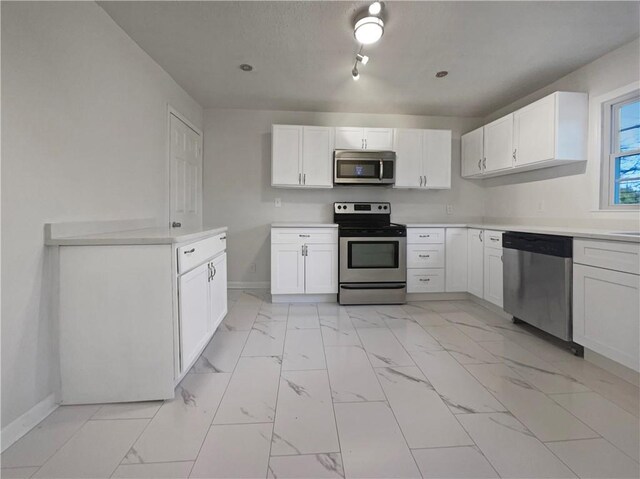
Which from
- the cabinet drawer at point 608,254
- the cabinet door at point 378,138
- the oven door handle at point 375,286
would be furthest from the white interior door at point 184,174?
the cabinet drawer at point 608,254

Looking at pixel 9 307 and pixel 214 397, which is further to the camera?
pixel 214 397

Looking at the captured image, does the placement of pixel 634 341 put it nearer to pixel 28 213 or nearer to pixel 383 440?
pixel 383 440

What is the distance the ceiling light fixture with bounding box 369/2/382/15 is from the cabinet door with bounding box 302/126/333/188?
5.89 ft

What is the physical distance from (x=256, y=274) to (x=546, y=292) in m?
3.13

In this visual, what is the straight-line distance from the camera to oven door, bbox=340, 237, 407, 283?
3.47 meters

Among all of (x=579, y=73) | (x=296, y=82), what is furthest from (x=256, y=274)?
(x=579, y=73)

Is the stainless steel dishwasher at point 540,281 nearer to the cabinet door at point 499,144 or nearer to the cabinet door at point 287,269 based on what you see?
the cabinet door at point 499,144

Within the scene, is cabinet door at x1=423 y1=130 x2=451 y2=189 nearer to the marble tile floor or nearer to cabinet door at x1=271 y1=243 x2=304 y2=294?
cabinet door at x1=271 y1=243 x2=304 y2=294

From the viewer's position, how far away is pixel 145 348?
1.60 meters

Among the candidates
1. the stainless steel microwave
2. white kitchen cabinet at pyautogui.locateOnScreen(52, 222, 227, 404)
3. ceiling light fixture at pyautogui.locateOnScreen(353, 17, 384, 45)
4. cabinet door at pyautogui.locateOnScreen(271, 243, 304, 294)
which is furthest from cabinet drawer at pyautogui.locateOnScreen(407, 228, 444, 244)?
white kitchen cabinet at pyautogui.locateOnScreen(52, 222, 227, 404)

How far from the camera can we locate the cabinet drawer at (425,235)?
11.8ft

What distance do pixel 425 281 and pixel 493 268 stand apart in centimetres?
75

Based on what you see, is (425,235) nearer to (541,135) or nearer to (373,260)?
(373,260)

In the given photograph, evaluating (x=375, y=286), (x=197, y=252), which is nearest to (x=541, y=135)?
(x=375, y=286)
